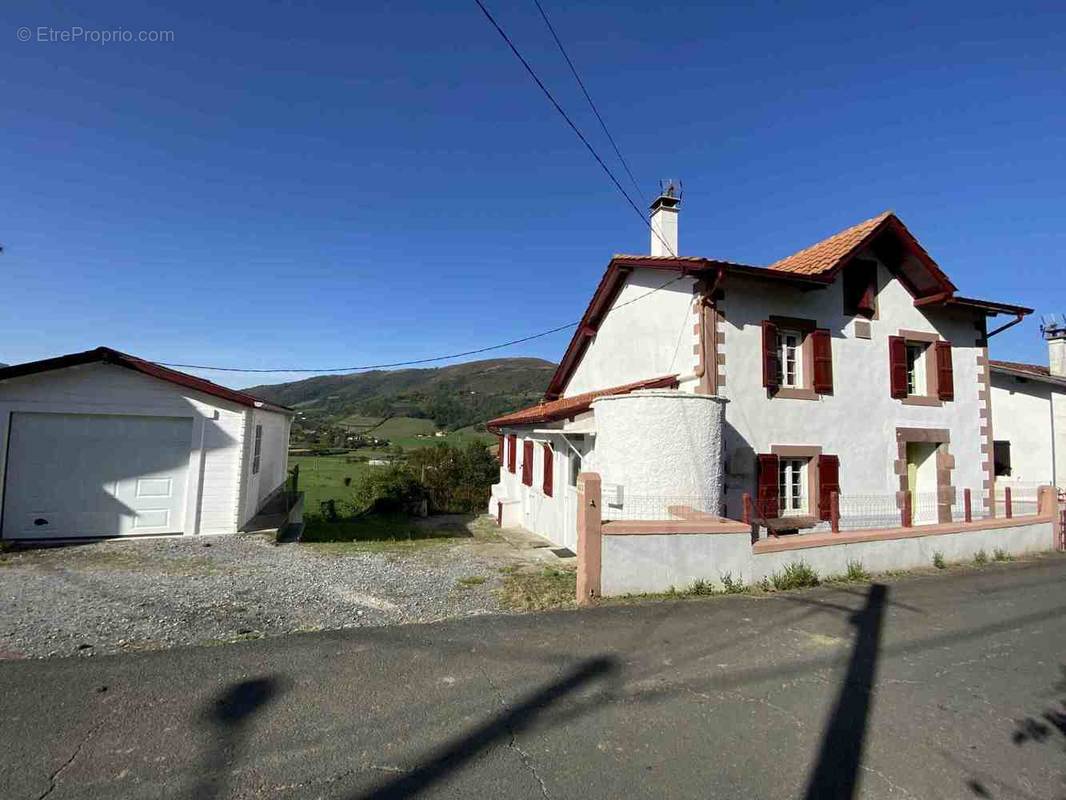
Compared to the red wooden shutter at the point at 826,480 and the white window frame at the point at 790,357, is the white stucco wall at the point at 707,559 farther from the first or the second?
the white window frame at the point at 790,357

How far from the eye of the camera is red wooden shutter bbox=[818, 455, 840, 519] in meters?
10.9

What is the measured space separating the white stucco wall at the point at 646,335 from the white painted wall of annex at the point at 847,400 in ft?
2.70

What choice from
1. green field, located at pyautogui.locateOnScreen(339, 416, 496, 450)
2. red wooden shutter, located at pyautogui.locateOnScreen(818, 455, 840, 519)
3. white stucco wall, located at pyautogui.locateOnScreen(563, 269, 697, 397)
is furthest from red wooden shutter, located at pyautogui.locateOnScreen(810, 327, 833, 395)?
green field, located at pyautogui.locateOnScreen(339, 416, 496, 450)

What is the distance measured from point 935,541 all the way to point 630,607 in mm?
6550

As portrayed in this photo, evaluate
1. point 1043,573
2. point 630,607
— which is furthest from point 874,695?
point 1043,573

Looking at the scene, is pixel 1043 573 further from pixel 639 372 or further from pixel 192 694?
pixel 192 694

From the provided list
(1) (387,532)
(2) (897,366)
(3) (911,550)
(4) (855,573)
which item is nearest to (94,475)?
(1) (387,532)

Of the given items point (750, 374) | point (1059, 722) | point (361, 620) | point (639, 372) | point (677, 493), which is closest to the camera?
point (1059, 722)

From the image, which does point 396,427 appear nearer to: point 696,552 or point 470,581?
point 470,581

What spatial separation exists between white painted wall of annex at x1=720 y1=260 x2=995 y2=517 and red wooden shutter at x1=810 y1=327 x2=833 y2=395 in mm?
225

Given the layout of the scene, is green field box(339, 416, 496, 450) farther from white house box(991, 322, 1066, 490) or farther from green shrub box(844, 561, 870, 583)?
green shrub box(844, 561, 870, 583)

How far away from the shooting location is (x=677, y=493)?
7910mm

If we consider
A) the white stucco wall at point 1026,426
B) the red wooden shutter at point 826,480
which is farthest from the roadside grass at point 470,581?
the white stucco wall at point 1026,426

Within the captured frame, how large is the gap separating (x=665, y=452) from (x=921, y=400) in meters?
8.11
